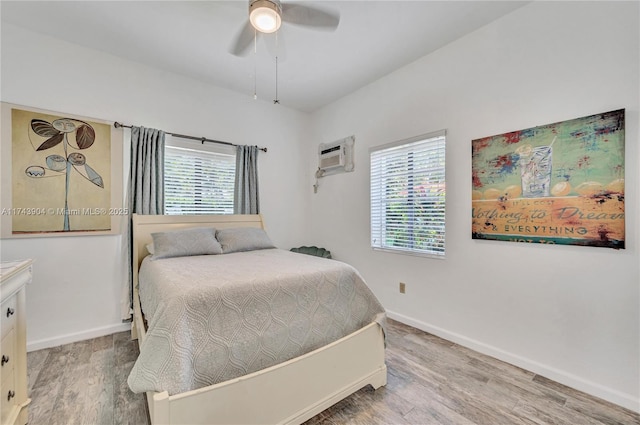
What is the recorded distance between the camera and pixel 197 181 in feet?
10.7

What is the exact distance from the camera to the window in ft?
8.72

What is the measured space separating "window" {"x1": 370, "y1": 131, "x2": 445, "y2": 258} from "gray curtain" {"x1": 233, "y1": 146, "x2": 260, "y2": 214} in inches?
60.7

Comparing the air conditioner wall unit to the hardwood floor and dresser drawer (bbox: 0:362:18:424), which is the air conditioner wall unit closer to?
the hardwood floor

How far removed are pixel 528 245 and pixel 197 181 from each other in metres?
3.37

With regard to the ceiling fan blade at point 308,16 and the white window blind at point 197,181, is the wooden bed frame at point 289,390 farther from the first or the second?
the ceiling fan blade at point 308,16

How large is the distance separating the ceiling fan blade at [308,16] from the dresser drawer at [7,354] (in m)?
2.42

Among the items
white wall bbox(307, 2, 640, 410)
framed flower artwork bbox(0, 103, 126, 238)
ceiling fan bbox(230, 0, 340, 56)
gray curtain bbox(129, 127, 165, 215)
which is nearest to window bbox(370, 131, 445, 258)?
white wall bbox(307, 2, 640, 410)

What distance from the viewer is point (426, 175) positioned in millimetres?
2750

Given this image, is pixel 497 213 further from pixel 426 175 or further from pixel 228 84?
pixel 228 84

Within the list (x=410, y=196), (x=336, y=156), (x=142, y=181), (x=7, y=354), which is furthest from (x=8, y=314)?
(x=336, y=156)

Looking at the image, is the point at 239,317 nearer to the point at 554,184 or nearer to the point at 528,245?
the point at 528,245

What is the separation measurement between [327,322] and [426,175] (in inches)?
72.8

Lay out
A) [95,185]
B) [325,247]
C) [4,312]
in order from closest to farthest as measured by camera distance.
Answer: [4,312] < [95,185] < [325,247]

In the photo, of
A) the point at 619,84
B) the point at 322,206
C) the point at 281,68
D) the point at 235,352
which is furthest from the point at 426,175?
the point at 235,352
